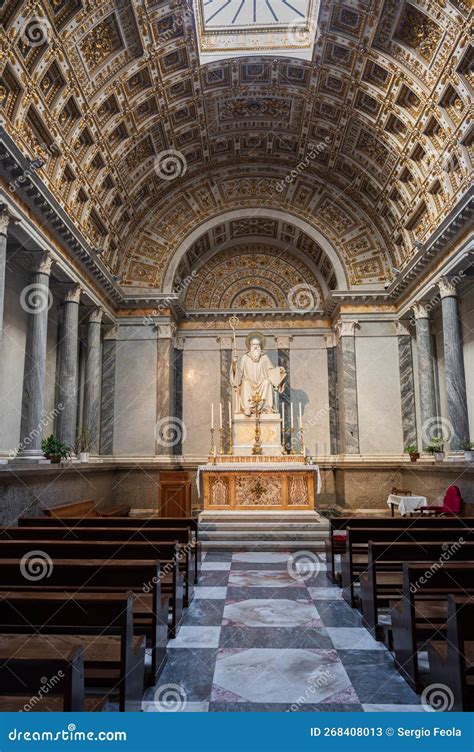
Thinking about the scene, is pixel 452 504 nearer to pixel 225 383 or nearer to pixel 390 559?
pixel 390 559

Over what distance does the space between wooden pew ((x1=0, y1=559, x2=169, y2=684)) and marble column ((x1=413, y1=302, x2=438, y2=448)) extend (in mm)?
13929

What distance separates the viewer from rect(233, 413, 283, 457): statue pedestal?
51.8ft

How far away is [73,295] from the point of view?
15.7 metres

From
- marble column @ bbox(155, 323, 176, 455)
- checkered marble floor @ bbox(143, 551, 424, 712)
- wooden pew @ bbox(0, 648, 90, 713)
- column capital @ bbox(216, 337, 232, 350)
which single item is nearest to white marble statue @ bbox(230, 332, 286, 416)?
marble column @ bbox(155, 323, 176, 455)

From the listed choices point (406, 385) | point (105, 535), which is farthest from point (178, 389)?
point (105, 535)

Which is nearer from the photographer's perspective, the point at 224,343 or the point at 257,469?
the point at 257,469

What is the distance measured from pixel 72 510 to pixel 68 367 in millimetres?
4427

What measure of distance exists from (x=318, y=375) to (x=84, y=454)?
30.2 feet

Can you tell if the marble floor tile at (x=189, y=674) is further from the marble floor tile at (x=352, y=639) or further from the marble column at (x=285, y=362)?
the marble column at (x=285, y=362)

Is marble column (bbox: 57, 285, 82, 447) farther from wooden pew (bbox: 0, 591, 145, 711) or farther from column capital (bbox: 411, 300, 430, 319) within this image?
wooden pew (bbox: 0, 591, 145, 711)

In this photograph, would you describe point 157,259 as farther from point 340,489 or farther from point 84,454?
point 340,489

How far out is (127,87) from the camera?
15.1 m

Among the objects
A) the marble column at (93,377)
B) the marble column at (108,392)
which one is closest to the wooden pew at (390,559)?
the marble column at (93,377)

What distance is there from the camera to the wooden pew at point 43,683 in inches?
98.1
